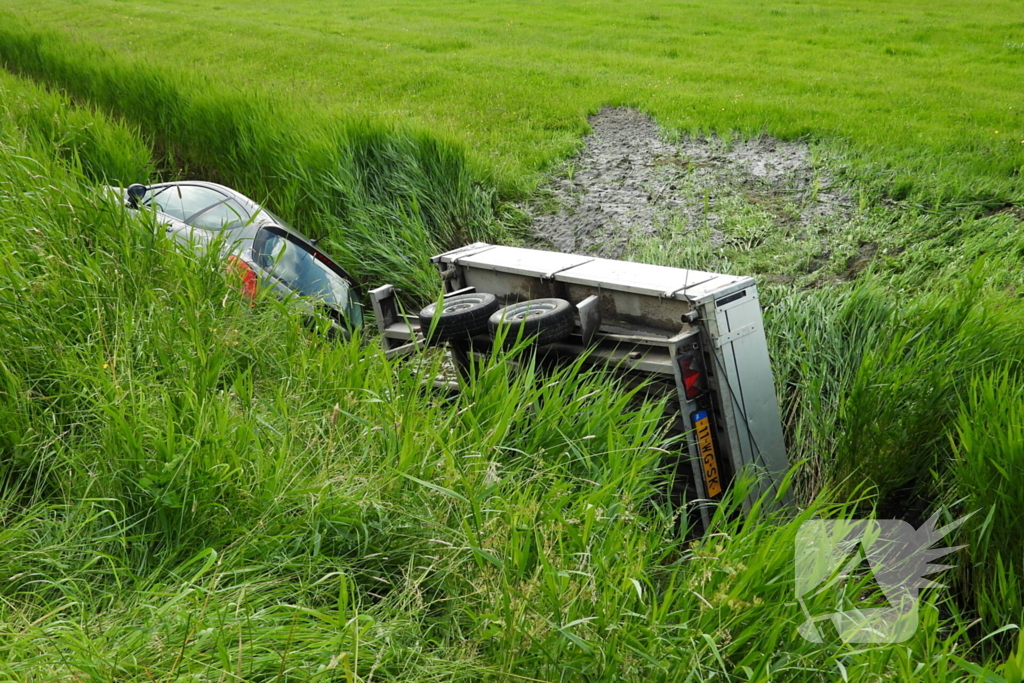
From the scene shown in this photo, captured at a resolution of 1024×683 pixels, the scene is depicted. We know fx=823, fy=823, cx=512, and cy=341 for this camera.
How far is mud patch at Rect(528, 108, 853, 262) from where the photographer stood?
27.7 ft

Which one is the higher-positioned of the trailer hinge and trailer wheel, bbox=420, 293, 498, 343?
trailer wheel, bbox=420, 293, 498, 343

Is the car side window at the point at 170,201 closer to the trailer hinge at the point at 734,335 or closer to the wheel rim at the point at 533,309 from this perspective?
the wheel rim at the point at 533,309

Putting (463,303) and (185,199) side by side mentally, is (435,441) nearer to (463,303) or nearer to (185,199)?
(463,303)

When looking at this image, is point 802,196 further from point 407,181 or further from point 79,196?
point 79,196

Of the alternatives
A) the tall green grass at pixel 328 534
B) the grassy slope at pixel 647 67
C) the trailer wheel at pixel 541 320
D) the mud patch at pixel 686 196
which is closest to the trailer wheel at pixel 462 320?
the trailer wheel at pixel 541 320

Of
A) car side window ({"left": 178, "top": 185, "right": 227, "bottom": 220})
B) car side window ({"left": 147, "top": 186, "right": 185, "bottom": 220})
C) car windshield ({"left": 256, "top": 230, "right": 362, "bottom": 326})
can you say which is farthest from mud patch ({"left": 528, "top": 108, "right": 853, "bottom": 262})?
car side window ({"left": 147, "top": 186, "right": 185, "bottom": 220})

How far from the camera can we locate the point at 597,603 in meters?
2.59

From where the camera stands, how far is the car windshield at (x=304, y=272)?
24.0ft

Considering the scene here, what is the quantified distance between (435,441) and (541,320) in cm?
169

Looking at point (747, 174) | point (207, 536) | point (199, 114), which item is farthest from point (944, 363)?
point (199, 114)

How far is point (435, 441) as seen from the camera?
343cm

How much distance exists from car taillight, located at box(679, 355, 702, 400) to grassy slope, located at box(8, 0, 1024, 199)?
4829 millimetres

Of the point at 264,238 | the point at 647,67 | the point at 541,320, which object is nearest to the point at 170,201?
the point at 264,238

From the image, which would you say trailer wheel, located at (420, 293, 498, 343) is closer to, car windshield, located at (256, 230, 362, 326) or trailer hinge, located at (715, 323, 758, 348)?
trailer hinge, located at (715, 323, 758, 348)
